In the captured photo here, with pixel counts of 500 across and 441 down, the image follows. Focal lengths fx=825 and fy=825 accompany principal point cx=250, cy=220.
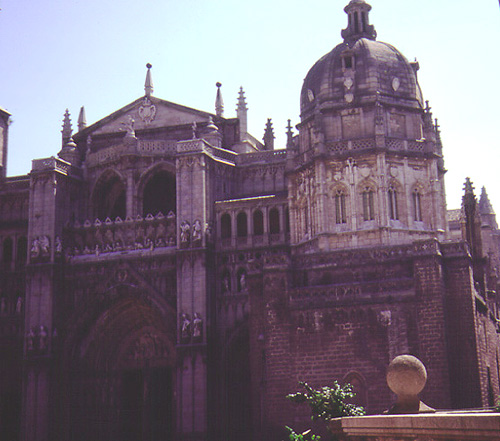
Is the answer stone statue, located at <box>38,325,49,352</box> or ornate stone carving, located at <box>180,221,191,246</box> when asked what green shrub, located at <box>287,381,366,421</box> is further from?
stone statue, located at <box>38,325,49,352</box>

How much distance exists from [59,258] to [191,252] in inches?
320

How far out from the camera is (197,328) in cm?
4278

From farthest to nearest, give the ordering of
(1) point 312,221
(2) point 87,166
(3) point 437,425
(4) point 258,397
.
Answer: (2) point 87,166, (1) point 312,221, (4) point 258,397, (3) point 437,425

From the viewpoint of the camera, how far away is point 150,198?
49500 millimetres

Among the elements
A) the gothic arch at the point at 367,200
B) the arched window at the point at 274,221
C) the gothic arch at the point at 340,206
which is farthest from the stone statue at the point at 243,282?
the gothic arch at the point at 367,200

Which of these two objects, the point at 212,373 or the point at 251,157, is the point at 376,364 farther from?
the point at 251,157

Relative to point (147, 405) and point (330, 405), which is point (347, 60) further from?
point (330, 405)

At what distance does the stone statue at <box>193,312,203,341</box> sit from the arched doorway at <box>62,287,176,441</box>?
248 centimetres

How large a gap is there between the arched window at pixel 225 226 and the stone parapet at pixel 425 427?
3065 centimetres

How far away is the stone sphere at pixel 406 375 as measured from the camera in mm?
14789

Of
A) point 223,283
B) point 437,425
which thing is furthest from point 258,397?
point 437,425

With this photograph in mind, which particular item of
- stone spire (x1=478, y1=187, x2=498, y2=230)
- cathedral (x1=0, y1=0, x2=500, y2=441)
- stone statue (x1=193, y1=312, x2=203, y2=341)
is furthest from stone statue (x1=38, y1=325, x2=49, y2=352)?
stone spire (x1=478, y1=187, x2=498, y2=230)

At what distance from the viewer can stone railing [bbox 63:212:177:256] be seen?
4616 cm

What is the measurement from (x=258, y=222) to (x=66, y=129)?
1557 centimetres
